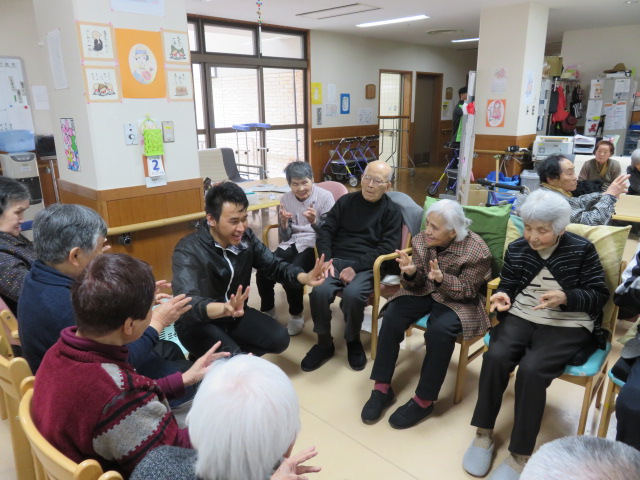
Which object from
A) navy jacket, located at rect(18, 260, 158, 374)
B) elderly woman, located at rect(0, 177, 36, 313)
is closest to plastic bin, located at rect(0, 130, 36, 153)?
elderly woman, located at rect(0, 177, 36, 313)

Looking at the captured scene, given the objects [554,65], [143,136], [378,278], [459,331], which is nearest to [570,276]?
[459,331]

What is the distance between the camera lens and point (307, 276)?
7.59 feet

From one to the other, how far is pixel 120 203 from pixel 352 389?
187 centimetres

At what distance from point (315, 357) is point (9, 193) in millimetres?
1746

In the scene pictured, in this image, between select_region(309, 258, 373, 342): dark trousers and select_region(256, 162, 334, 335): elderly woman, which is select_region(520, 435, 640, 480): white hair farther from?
select_region(256, 162, 334, 335): elderly woman

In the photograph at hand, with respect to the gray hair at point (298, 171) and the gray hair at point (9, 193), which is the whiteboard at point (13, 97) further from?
the gray hair at point (298, 171)

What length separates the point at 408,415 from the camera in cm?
212

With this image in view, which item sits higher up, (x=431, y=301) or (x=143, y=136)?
(x=143, y=136)

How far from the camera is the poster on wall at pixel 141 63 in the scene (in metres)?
2.75

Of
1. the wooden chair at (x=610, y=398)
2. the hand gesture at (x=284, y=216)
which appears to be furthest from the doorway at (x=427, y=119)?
the wooden chair at (x=610, y=398)

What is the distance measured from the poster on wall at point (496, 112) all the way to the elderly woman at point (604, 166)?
2.01 metres

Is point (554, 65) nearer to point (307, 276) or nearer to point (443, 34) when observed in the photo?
point (443, 34)

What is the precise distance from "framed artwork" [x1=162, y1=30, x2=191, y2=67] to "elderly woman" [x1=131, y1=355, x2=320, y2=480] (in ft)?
8.55

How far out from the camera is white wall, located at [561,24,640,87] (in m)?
7.72
